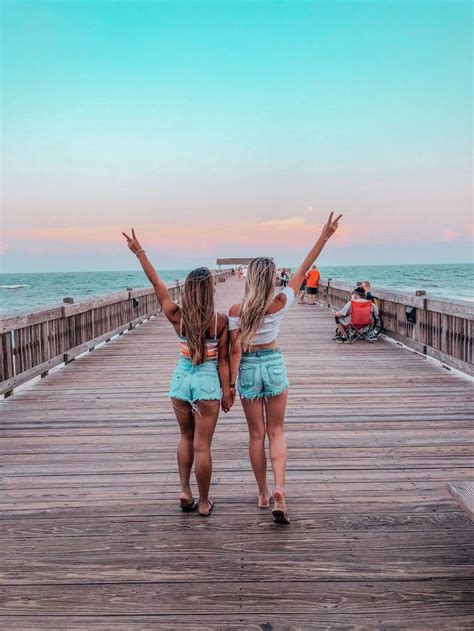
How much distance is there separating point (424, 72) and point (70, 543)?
24.7 m

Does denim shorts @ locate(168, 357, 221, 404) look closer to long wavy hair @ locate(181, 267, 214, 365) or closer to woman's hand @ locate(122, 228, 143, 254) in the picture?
long wavy hair @ locate(181, 267, 214, 365)

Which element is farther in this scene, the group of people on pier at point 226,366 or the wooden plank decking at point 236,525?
the group of people on pier at point 226,366

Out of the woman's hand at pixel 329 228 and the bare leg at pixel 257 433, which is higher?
the woman's hand at pixel 329 228

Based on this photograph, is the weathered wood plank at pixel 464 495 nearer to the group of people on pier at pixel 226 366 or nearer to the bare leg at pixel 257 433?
the group of people on pier at pixel 226 366

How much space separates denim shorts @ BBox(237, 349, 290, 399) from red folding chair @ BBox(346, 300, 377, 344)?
23.7 ft

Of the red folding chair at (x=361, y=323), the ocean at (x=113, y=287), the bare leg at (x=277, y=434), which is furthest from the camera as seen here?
the ocean at (x=113, y=287)

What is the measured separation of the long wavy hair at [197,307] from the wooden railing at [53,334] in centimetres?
395

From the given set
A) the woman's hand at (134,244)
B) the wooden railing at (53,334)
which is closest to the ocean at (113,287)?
the wooden railing at (53,334)

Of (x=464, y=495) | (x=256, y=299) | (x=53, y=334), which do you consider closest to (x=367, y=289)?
(x=53, y=334)

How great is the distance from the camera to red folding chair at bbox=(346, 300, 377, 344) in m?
10.1

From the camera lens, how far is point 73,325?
28.9ft

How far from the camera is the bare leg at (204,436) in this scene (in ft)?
10.1

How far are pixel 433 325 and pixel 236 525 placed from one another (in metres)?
6.24

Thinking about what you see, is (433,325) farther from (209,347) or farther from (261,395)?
(209,347)
